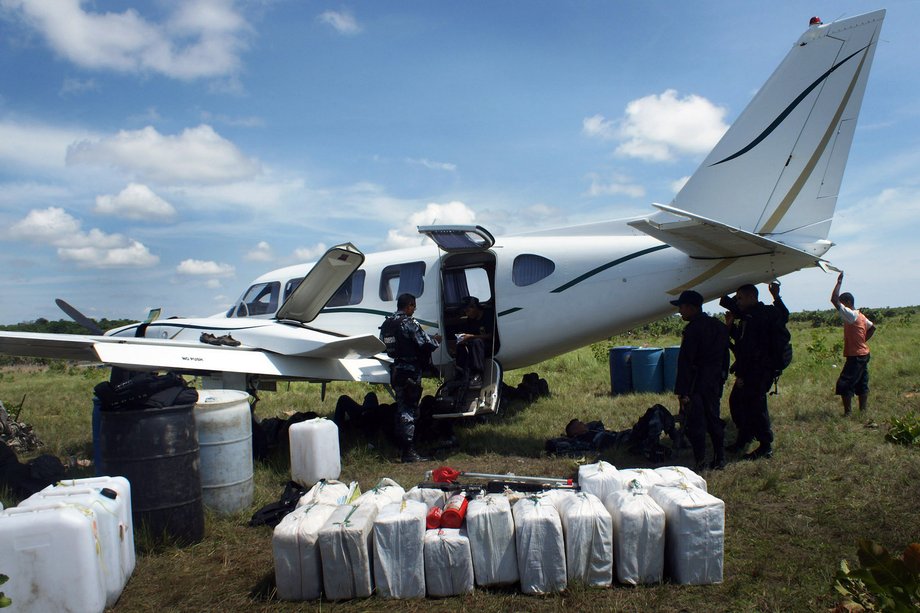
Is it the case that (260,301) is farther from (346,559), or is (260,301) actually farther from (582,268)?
(346,559)

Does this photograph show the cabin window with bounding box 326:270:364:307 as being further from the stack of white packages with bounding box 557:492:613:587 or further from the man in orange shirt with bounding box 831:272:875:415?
the stack of white packages with bounding box 557:492:613:587

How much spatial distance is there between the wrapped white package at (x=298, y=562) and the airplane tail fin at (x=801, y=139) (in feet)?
18.6

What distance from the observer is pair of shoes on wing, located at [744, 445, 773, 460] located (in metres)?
6.65

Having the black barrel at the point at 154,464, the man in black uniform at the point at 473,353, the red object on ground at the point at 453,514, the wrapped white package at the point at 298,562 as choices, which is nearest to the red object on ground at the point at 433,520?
the red object on ground at the point at 453,514

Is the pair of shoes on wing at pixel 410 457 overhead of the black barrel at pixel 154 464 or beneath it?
beneath

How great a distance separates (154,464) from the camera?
190 inches

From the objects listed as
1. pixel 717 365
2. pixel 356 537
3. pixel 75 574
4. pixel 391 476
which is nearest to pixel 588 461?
pixel 717 365

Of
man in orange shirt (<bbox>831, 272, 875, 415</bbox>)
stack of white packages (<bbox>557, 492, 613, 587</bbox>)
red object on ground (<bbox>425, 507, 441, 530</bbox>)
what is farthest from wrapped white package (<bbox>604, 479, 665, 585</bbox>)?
man in orange shirt (<bbox>831, 272, 875, 415</bbox>)

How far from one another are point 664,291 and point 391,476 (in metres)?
4.15

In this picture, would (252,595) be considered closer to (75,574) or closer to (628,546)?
(75,574)

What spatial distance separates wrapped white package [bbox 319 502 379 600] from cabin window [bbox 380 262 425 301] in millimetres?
5991

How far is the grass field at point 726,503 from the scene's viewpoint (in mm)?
3730

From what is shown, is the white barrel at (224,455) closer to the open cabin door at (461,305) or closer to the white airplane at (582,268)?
the white airplane at (582,268)

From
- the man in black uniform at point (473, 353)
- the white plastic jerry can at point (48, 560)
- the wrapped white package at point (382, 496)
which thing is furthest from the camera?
the man in black uniform at point (473, 353)
